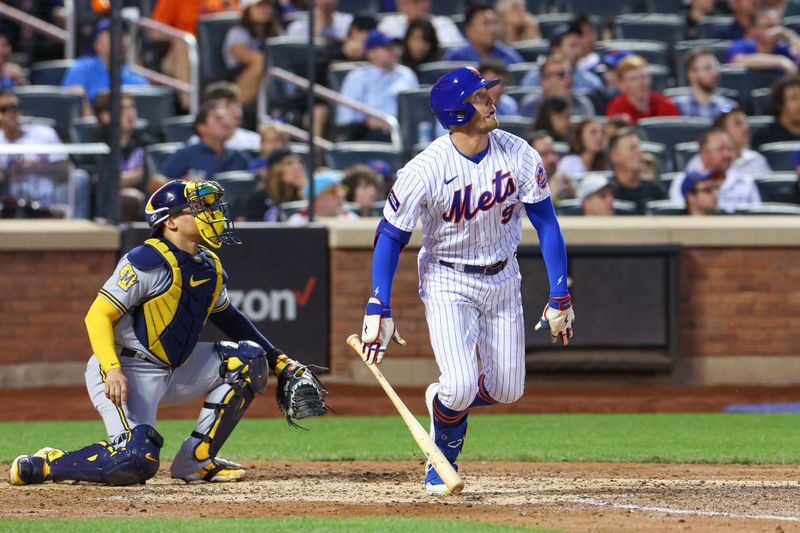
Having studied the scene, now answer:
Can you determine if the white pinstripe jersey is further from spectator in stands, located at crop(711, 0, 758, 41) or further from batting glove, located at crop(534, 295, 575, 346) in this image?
spectator in stands, located at crop(711, 0, 758, 41)

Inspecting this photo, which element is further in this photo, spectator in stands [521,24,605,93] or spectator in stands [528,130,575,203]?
spectator in stands [521,24,605,93]

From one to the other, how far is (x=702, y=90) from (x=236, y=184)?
15.5 feet

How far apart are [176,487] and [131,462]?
40cm

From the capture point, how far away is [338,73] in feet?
45.5

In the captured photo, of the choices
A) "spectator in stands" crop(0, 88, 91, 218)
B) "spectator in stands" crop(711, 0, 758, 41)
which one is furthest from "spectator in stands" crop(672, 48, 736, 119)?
"spectator in stands" crop(0, 88, 91, 218)

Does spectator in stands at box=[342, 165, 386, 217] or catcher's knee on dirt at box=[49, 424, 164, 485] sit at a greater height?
spectator in stands at box=[342, 165, 386, 217]

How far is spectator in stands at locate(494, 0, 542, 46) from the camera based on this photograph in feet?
48.9

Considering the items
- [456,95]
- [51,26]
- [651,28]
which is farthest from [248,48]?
[456,95]

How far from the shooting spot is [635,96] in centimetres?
1352

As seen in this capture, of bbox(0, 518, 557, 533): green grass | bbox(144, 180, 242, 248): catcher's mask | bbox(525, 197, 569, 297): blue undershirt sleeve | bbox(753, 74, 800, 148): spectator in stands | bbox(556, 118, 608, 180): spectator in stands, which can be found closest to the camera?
bbox(0, 518, 557, 533): green grass

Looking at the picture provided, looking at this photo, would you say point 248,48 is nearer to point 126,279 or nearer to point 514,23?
point 514,23

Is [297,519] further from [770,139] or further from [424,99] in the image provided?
[770,139]

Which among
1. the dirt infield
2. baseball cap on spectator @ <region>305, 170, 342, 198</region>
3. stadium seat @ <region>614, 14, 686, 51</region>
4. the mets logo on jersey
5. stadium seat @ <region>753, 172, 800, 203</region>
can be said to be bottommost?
the dirt infield

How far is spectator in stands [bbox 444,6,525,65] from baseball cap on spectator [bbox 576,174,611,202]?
7.05 ft
